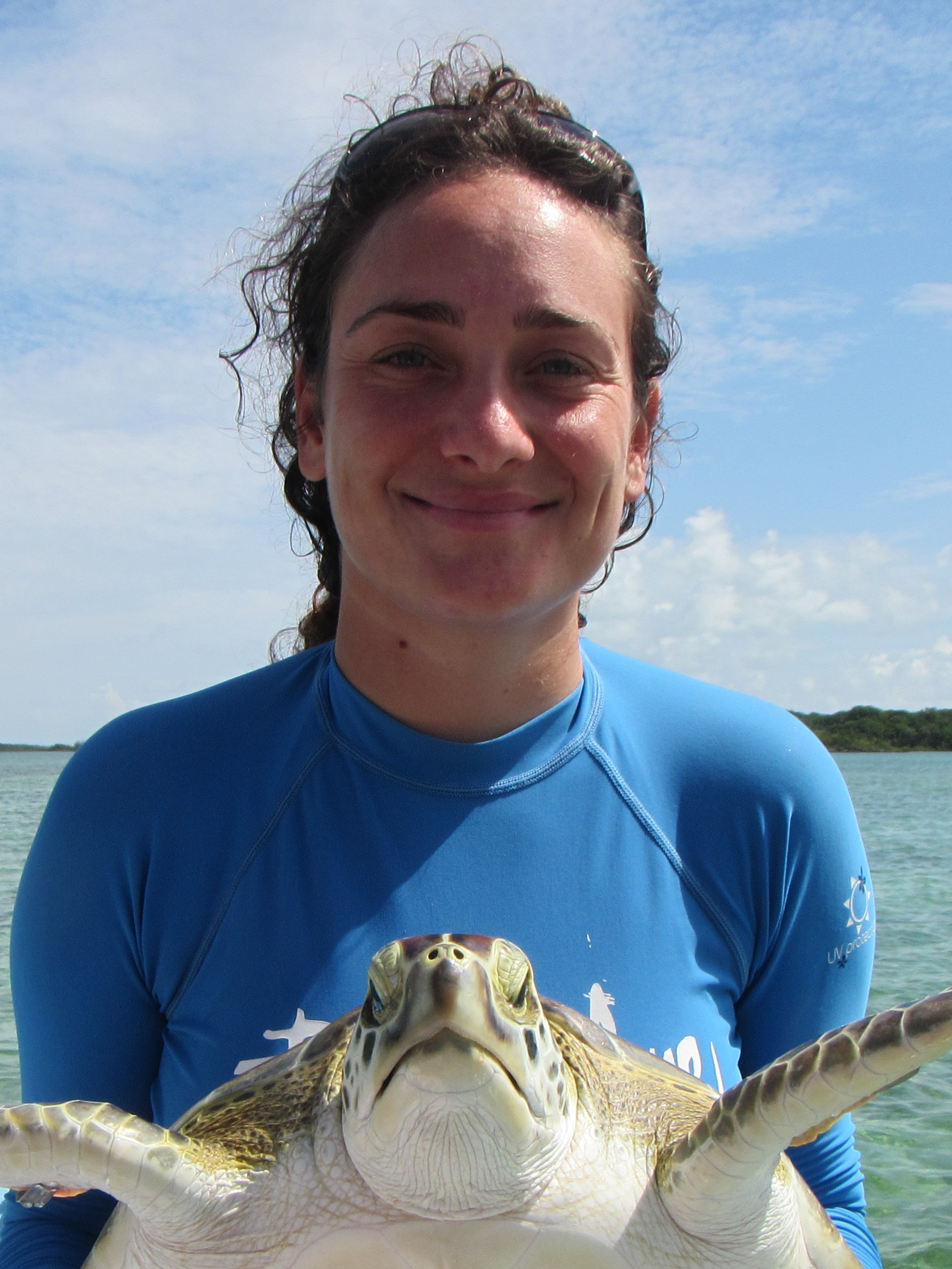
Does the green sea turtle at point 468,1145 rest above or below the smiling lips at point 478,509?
below

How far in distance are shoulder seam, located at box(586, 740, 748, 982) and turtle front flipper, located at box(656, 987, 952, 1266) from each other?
38cm

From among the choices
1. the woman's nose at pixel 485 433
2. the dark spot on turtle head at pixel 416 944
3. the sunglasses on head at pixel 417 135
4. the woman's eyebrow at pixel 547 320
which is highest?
the sunglasses on head at pixel 417 135

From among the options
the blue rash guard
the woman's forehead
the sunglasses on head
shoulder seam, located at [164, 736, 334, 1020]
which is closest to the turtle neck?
the blue rash guard

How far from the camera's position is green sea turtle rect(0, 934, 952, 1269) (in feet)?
3.92

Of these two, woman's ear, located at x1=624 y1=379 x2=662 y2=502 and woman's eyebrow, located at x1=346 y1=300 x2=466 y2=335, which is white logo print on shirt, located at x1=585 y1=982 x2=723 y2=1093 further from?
woman's eyebrow, located at x1=346 y1=300 x2=466 y2=335

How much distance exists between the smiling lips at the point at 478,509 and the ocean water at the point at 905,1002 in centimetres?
102

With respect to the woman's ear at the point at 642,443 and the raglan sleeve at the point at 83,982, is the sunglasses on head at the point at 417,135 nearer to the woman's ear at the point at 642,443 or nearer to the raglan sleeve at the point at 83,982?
the woman's ear at the point at 642,443

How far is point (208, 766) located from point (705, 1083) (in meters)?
0.94

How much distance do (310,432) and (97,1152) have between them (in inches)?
50.2

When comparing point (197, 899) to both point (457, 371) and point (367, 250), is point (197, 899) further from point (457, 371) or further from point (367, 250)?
point (367, 250)

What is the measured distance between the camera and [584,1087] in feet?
4.67

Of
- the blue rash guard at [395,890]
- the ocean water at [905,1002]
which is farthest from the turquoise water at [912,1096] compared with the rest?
the blue rash guard at [395,890]

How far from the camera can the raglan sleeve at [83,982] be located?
5.29 feet

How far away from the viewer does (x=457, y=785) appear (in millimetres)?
1730
